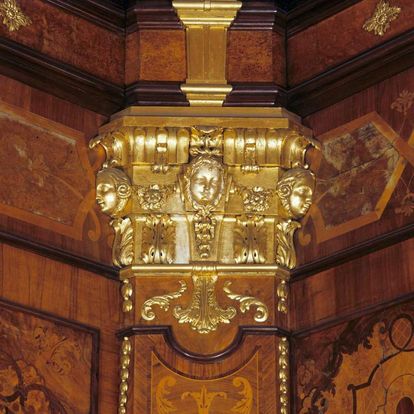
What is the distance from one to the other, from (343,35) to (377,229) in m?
0.72

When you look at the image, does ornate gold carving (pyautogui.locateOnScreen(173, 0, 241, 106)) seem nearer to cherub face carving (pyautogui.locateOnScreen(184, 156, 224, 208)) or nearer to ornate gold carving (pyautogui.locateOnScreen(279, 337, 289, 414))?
cherub face carving (pyautogui.locateOnScreen(184, 156, 224, 208))

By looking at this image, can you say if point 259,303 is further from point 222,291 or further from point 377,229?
point 377,229

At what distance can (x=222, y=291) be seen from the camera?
211 inches

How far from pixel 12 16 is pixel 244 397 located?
147 cm

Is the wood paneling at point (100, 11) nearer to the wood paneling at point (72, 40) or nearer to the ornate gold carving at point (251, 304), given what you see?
the wood paneling at point (72, 40)

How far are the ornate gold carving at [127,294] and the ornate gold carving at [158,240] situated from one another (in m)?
0.10

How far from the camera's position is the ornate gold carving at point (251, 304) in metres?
5.31

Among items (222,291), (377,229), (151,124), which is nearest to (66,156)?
(151,124)

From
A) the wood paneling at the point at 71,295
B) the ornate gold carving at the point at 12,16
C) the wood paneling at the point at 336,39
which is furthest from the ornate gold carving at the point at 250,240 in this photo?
the ornate gold carving at the point at 12,16

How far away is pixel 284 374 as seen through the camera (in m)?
5.23

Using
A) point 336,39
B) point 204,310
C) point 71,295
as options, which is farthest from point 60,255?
point 336,39

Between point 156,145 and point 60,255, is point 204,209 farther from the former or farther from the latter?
point 60,255

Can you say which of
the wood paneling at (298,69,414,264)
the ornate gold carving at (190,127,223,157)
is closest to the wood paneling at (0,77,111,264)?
the ornate gold carving at (190,127,223,157)

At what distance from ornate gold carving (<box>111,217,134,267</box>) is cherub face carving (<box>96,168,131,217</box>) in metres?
0.04
